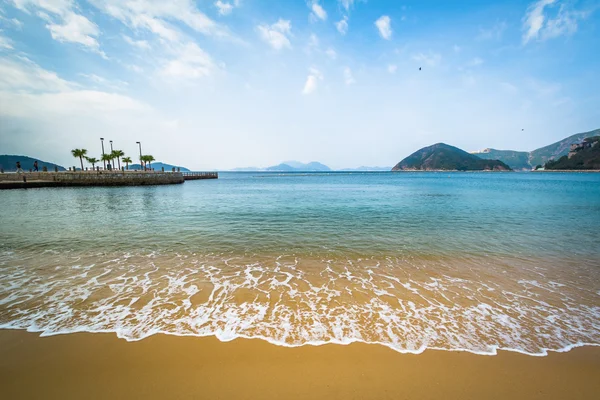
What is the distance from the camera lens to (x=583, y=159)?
168875mm

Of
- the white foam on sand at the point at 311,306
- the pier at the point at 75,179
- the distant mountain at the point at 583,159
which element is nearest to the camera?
the white foam on sand at the point at 311,306

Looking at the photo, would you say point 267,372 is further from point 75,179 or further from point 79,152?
point 79,152

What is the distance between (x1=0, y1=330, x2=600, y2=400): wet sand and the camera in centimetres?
354

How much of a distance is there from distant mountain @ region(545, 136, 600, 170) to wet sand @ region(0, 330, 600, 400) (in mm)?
247354

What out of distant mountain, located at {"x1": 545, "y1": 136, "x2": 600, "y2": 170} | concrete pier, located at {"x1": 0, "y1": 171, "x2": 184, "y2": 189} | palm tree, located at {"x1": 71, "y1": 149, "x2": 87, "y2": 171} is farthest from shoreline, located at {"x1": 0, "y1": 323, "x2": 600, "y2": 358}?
distant mountain, located at {"x1": 545, "y1": 136, "x2": 600, "y2": 170}

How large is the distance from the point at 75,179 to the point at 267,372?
2468 inches

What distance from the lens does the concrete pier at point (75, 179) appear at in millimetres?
43312

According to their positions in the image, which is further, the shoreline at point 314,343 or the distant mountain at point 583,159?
the distant mountain at point 583,159

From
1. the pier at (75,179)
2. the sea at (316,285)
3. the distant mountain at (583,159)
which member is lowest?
the sea at (316,285)

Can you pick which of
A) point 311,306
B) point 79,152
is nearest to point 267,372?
point 311,306

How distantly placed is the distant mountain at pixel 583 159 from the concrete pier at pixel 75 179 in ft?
827

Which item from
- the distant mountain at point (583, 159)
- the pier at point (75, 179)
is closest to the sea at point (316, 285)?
the pier at point (75, 179)

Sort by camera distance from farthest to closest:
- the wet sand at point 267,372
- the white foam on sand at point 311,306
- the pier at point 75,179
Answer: the pier at point 75,179 < the white foam on sand at point 311,306 < the wet sand at point 267,372

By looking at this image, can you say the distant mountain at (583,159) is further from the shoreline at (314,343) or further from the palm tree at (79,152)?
the palm tree at (79,152)
